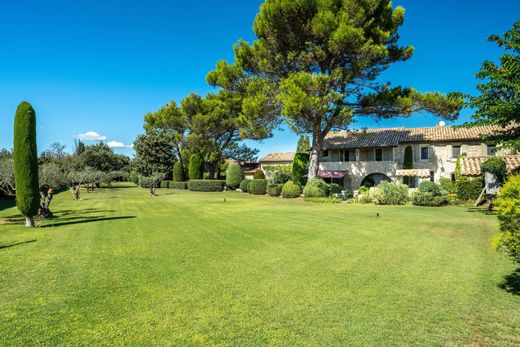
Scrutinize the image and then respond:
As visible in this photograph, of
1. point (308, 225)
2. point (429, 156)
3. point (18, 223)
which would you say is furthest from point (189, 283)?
point (429, 156)

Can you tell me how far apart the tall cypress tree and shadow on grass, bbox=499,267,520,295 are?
14.5 m

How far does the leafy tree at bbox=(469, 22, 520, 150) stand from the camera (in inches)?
416

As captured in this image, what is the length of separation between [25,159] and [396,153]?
31.4m

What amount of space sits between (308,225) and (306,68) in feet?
57.1

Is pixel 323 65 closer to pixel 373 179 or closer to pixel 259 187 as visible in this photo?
pixel 259 187

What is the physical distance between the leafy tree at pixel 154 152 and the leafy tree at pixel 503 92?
40.8 meters

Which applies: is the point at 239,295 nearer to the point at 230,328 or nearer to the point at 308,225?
the point at 230,328

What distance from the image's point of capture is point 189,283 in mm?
6113

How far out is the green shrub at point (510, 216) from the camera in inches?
182

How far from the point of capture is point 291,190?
28.2 metres

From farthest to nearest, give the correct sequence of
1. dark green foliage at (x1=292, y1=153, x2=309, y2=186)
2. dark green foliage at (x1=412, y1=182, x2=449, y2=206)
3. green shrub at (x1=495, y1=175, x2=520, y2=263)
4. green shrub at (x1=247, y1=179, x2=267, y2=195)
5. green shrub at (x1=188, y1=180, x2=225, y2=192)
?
green shrub at (x1=188, y1=180, x2=225, y2=192) < dark green foliage at (x1=292, y1=153, x2=309, y2=186) < green shrub at (x1=247, y1=179, x2=267, y2=195) < dark green foliage at (x1=412, y1=182, x2=449, y2=206) < green shrub at (x1=495, y1=175, x2=520, y2=263)

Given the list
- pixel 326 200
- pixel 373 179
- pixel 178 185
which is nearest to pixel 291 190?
pixel 326 200

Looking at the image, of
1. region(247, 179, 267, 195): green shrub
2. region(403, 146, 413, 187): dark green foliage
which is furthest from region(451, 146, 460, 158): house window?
region(247, 179, 267, 195): green shrub

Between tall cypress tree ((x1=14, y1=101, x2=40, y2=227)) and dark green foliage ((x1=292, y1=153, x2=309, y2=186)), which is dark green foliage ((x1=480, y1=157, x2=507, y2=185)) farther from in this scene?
tall cypress tree ((x1=14, y1=101, x2=40, y2=227))
